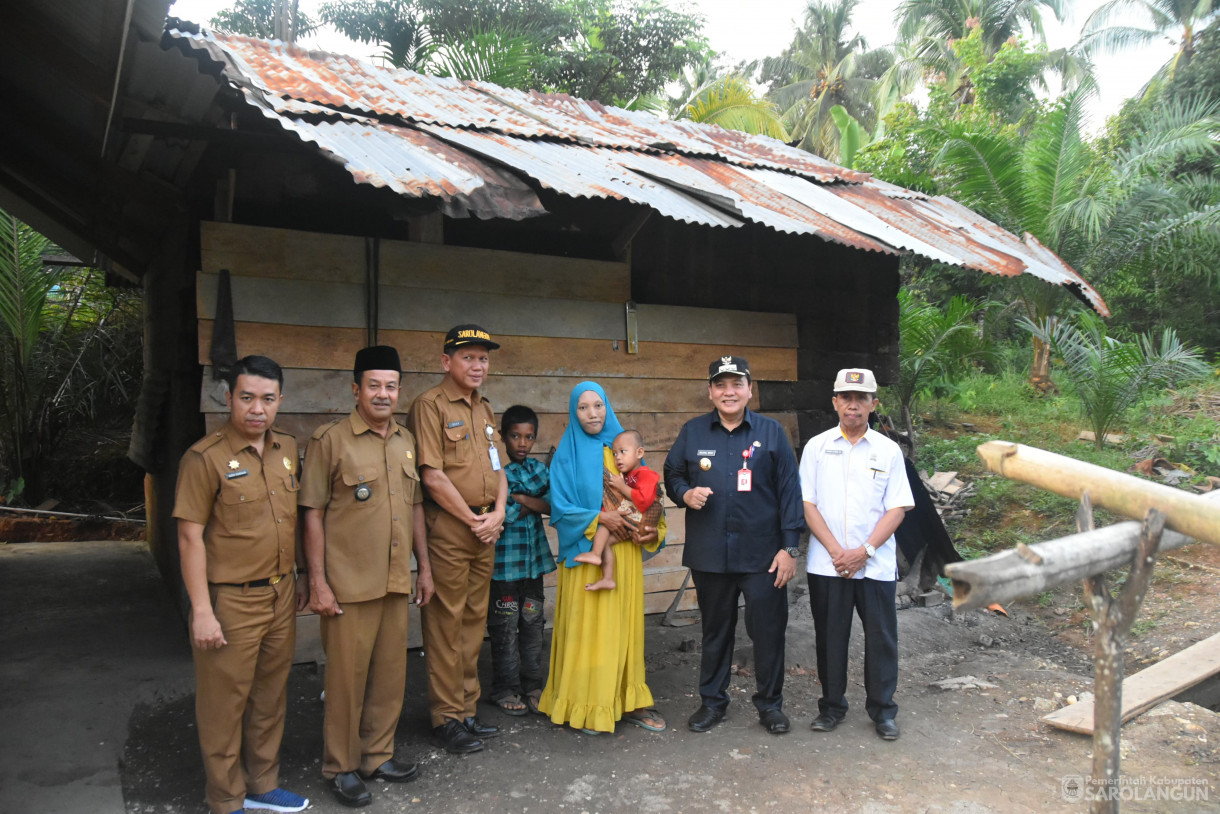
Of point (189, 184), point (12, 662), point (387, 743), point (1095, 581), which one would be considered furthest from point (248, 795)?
point (189, 184)

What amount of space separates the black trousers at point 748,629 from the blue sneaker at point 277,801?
186 cm

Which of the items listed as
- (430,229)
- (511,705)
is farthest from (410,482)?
(430,229)

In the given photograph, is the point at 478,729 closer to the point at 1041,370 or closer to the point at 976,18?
the point at 1041,370

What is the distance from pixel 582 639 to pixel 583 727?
0.41 metres

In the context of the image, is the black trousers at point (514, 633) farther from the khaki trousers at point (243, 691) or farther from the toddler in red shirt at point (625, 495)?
the khaki trousers at point (243, 691)

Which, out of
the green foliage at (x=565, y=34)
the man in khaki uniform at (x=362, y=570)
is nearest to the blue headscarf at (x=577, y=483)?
the man in khaki uniform at (x=362, y=570)

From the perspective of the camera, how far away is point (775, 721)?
12.8 ft

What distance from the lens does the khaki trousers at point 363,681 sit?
10.6 feet

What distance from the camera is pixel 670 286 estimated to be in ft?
Result: 18.1

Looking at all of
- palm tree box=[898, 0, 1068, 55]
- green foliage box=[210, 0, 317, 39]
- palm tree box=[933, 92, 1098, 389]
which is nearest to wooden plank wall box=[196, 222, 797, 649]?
palm tree box=[933, 92, 1098, 389]

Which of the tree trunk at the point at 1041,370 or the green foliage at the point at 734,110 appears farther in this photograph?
the green foliage at the point at 734,110

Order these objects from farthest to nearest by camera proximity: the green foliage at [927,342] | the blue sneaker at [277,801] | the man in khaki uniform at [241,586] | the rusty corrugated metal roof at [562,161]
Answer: the green foliage at [927,342] < the rusty corrugated metal roof at [562,161] < the blue sneaker at [277,801] < the man in khaki uniform at [241,586]

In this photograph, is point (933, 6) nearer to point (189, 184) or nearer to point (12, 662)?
point (189, 184)

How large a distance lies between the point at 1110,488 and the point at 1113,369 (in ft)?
22.8
